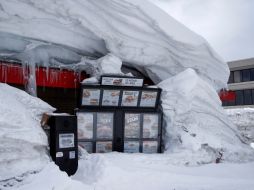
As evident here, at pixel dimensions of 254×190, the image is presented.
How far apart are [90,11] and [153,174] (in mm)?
4762

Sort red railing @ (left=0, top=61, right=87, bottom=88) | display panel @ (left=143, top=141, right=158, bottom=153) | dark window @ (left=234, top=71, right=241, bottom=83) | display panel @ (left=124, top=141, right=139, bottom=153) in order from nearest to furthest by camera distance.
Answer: red railing @ (left=0, top=61, right=87, bottom=88), display panel @ (left=124, top=141, right=139, bottom=153), display panel @ (left=143, top=141, right=158, bottom=153), dark window @ (left=234, top=71, right=241, bottom=83)

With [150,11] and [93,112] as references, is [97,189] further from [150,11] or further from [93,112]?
[150,11]

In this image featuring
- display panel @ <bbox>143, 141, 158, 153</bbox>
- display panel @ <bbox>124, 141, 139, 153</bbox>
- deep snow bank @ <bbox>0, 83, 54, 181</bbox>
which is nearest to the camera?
deep snow bank @ <bbox>0, 83, 54, 181</bbox>

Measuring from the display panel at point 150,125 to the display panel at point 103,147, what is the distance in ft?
3.17

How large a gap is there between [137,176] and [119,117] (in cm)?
259

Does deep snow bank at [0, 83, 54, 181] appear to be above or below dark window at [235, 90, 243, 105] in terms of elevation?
below

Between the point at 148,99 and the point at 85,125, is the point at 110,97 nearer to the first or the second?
the point at 85,125

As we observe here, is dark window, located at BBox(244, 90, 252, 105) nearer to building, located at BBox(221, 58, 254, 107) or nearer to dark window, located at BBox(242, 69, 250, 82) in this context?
building, located at BBox(221, 58, 254, 107)

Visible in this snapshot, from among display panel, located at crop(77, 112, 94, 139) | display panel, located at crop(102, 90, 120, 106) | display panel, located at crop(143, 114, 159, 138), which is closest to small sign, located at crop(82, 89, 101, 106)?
display panel, located at crop(102, 90, 120, 106)

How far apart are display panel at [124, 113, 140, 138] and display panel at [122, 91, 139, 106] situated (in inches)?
11.1

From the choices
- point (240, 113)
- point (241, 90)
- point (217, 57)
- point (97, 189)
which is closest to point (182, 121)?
point (217, 57)

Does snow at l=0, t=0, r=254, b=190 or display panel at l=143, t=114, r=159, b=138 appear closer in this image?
snow at l=0, t=0, r=254, b=190

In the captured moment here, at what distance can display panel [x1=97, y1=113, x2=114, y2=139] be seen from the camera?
855cm

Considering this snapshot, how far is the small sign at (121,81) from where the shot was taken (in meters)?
8.44
